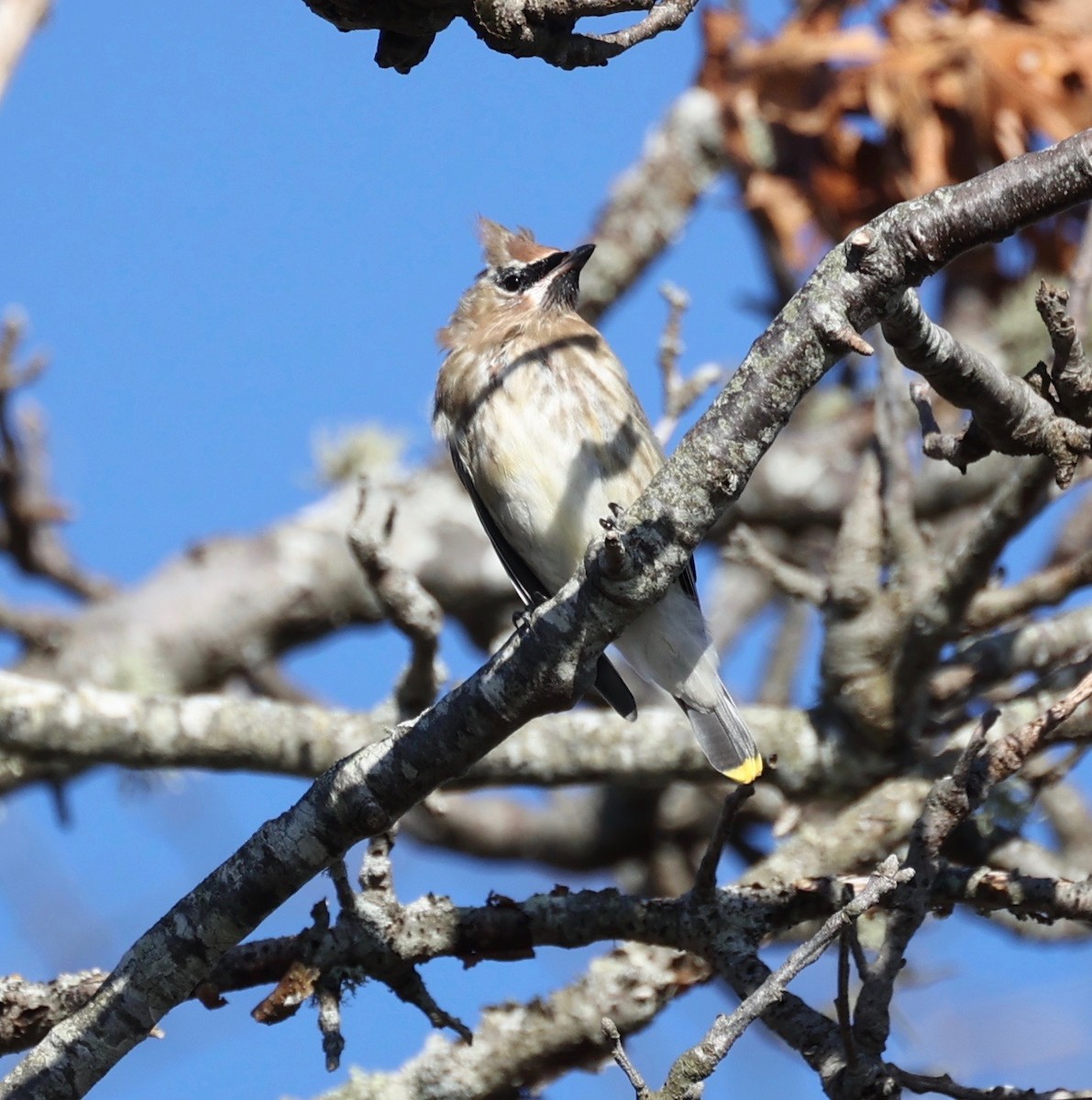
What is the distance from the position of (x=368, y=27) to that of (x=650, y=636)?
8.96 ft

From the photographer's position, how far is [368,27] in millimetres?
3010

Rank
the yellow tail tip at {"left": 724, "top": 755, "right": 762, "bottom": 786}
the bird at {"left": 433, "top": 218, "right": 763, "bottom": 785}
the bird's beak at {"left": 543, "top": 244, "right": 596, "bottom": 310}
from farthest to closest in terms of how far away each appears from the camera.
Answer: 1. the bird's beak at {"left": 543, "top": 244, "right": 596, "bottom": 310}
2. the bird at {"left": 433, "top": 218, "right": 763, "bottom": 785}
3. the yellow tail tip at {"left": 724, "top": 755, "right": 762, "bottom": 786}

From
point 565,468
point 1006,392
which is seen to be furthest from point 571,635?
point 565,468

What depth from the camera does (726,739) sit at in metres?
5.01

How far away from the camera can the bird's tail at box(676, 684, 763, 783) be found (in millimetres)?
Answer: 4915

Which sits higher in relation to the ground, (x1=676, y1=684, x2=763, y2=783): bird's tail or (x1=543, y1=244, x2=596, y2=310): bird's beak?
(x1=543, y1=244, x2=596, y2=310): bird's beak

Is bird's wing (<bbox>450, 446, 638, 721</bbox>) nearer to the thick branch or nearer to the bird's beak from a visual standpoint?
the bird's beak

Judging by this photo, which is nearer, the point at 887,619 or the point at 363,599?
the point at 887,619

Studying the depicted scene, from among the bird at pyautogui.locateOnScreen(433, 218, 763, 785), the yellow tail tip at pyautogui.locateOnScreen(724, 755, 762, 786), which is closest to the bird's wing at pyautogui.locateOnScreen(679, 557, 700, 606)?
the bird at pyautogui.locateOnScreen(433, 218, 763, 785)

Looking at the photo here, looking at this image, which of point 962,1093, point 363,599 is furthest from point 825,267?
point 363,599

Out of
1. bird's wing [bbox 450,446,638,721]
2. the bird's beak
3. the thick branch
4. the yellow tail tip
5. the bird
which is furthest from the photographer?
the bird's beak

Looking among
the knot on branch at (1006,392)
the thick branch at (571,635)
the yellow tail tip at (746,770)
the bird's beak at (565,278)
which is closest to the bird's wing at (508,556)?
the yellow tail tip at (746,770)

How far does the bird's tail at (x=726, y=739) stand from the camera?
4.91 metres

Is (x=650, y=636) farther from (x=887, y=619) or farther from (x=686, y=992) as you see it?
(x=686, y=992)
